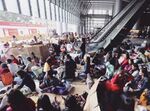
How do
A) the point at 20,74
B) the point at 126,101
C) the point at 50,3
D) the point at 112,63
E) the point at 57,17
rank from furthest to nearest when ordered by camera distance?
the point at 57,17 → the point at 50,3 → the point at 112,63 → the point at 20,74 → the point at 126,101

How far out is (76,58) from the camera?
860 centimetres

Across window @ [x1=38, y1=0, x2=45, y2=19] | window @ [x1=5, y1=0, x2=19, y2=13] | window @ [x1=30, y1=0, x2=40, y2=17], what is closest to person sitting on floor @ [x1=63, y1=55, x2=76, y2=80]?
window @ [x1=5, y1=0, x2=19, y2=13]

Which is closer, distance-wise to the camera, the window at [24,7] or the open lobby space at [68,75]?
the open lobby space at [68,75]

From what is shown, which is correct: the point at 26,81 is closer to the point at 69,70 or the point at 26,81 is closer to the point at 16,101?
the point at 69,70

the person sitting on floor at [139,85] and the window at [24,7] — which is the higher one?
the window at [24,7]

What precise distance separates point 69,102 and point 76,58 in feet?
17.9

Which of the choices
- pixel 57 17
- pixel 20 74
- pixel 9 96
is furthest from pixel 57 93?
pixel 57 17

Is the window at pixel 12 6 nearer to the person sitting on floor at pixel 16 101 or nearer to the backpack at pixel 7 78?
the backpack at pixel 7 78

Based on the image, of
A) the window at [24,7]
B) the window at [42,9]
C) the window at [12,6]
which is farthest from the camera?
the window at [42,9]

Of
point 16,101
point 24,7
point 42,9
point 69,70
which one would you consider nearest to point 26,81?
point 69,70

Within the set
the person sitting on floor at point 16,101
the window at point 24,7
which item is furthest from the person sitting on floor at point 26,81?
the window at point 24,7

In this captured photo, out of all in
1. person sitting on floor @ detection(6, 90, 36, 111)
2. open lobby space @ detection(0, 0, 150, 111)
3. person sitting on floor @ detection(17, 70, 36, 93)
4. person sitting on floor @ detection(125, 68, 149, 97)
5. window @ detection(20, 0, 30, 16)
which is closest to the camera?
person sitting on floor @ detection(6, 90, 36, 111)

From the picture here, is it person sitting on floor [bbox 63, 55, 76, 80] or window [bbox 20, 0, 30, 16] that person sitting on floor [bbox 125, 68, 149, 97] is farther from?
window [bbox 20, 0, 30, 16]

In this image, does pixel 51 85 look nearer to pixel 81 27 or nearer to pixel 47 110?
pixel 47 110
